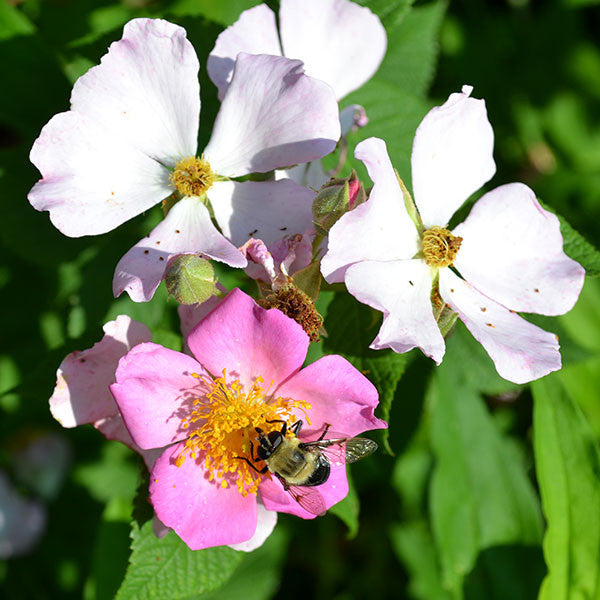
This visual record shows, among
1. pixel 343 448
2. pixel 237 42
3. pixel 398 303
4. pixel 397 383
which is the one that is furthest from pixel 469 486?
pixel 237 42

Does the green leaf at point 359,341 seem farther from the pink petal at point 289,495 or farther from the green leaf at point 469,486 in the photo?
the green leaf at point 469,486

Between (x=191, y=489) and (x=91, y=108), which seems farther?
(x=91, y=108)

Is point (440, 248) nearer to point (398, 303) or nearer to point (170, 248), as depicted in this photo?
point (398, 303)

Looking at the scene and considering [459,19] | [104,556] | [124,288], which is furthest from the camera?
[459,19]

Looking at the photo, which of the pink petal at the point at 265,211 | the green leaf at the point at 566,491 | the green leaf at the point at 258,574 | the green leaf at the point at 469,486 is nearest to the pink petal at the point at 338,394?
the pink petal at the point at 265,211

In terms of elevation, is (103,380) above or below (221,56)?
below

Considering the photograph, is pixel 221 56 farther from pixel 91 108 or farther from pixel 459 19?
pixel 459 19

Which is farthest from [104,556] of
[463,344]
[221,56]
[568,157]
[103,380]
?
[568,157]
